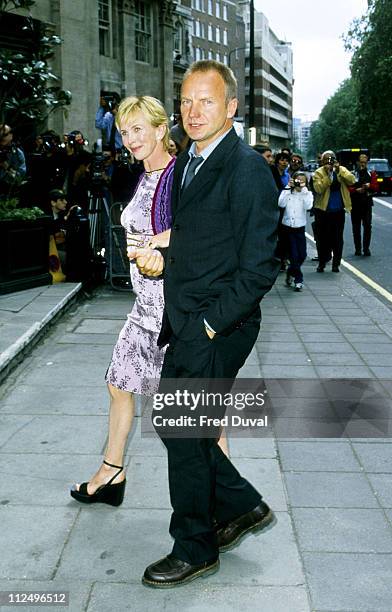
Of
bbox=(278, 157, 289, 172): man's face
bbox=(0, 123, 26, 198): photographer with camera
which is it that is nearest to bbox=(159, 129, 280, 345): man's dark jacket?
bbox=(0, 123, 26, 198): photographer with camera

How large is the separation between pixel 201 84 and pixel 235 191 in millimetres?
457

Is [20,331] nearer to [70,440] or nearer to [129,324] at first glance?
[70,440]

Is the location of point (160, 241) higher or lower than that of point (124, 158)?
lower

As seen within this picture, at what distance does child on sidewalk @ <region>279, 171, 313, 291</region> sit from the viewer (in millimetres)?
11069

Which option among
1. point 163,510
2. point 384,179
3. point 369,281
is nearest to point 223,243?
point 163,510

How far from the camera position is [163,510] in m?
3.85

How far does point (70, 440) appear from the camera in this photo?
190 inches

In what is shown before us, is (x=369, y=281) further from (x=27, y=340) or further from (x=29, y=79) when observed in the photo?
(x=27, y=340)

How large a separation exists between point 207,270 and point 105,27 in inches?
992

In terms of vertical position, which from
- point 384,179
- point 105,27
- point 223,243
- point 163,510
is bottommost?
point 163,510

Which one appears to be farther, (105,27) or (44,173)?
(105,27)

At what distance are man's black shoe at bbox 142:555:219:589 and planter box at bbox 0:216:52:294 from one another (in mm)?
6375

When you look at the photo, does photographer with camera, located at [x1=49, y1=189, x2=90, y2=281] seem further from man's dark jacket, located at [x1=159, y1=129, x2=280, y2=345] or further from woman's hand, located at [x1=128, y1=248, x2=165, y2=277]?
man's dark jacket, located at [x1=159, y1=129, x2=280, y2=345]

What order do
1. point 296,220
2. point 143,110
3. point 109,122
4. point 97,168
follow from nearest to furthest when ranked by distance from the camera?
1. point 143,110
2. point 97,168
3. point 296,220
4. point 109,122
